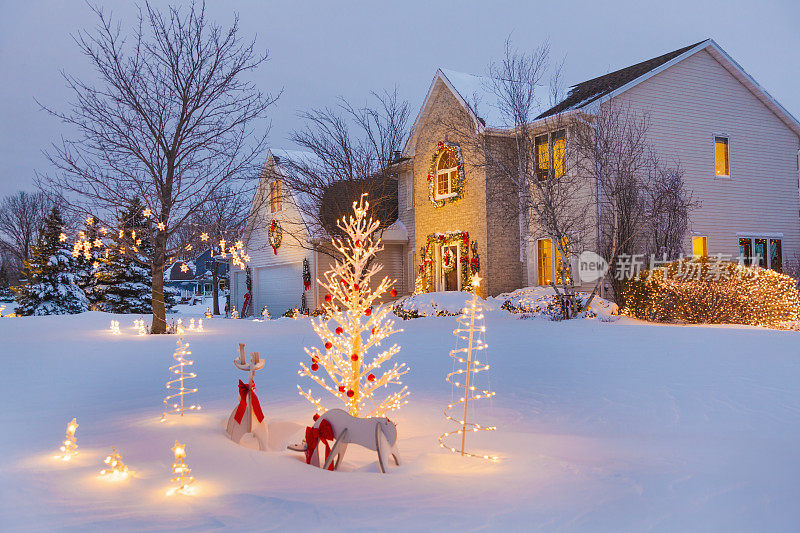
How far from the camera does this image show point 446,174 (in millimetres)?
23469

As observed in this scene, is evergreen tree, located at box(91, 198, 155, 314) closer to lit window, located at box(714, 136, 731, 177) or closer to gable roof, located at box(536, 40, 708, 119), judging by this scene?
gable roof, located at box(536, 40, 708, 119)

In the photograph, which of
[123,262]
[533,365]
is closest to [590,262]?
[533,365]

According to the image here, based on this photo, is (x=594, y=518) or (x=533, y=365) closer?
(x=594, y=518)

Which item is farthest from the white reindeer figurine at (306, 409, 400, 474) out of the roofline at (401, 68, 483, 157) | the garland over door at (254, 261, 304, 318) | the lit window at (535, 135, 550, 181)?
the garland over door at (254, 261, 304, 318)

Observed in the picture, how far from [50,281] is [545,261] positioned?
21.8 m

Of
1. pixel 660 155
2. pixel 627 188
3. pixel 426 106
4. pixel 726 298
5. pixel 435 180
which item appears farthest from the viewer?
pixel 426 106

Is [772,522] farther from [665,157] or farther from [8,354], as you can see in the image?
[665,157]

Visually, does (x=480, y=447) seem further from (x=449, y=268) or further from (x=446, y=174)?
(x=446, y=174)

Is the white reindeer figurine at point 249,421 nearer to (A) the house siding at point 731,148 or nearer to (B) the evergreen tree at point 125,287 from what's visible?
(A) the house siding at point 731,148

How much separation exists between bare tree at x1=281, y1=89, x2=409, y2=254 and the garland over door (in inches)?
167

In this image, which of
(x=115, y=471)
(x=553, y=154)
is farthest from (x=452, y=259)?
(x=115, y=471)

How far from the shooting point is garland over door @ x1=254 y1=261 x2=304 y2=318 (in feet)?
92.0

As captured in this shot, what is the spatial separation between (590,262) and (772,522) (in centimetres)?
1514

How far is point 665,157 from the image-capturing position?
66.5ft
